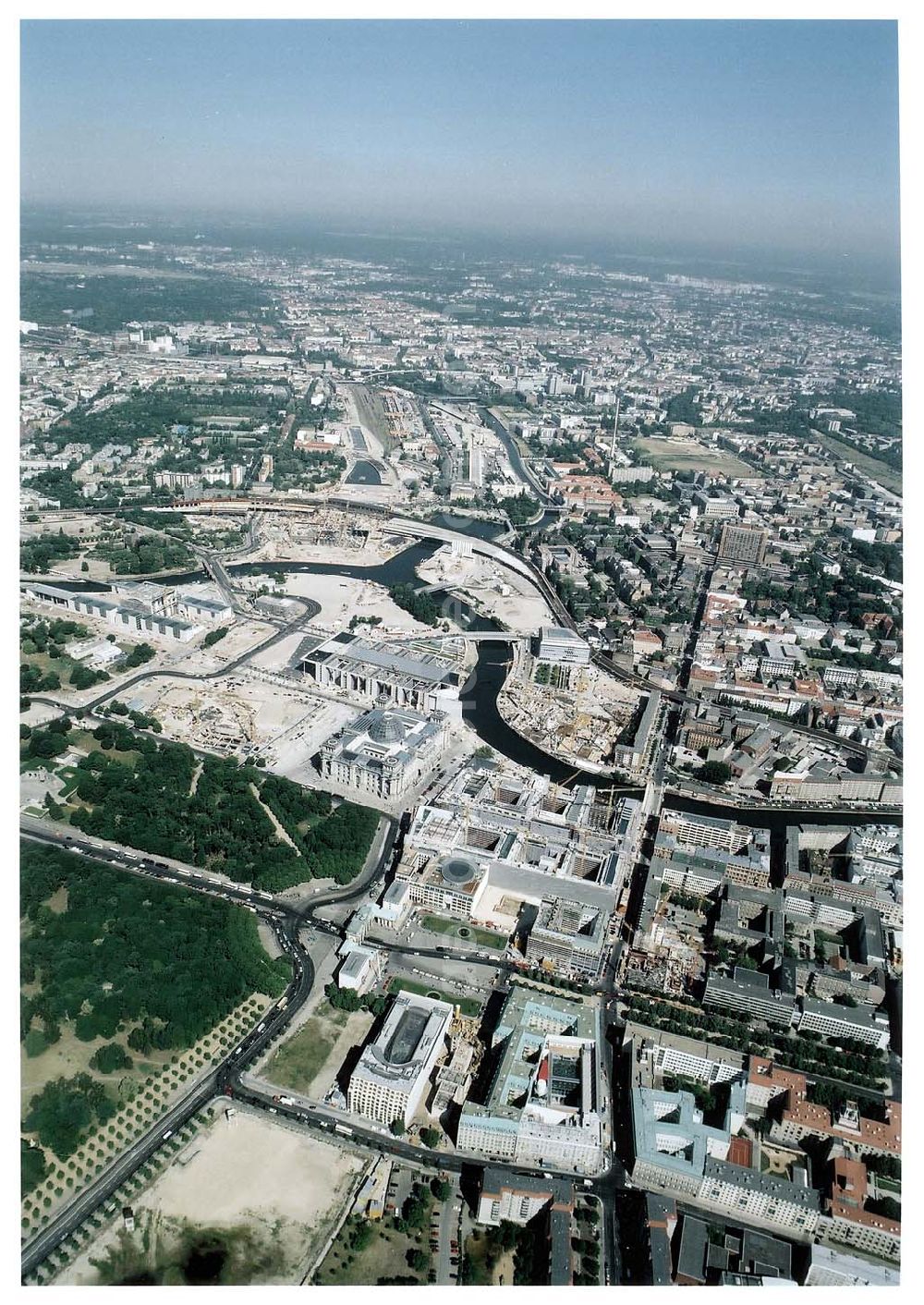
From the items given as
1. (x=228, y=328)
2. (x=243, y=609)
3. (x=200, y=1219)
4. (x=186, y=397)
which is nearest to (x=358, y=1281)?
(x=200, y=1219)

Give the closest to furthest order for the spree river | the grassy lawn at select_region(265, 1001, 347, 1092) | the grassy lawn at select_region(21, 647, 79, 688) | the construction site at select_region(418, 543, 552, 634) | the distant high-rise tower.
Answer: the grassy lawn at select_region(265, 1001, 347, 1092), the spree river, the grassy lawn at select_region(21, 647, 79, 688), the construction site at select_region(418, 543, 552, 634), the distant high-rise tower

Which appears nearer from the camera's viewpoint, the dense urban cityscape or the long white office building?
the dense urban cityscape

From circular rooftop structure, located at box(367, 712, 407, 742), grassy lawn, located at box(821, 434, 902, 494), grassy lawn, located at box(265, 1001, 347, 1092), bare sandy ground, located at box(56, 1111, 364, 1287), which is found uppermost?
grassy lawn, located at box(821, 434, 902, 494)

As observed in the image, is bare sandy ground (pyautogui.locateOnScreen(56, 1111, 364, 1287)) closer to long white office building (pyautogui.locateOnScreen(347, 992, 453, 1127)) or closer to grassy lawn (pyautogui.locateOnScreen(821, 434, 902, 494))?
long white office building (pyautogui.locateOnScreen(347, 992, 453, 1127))

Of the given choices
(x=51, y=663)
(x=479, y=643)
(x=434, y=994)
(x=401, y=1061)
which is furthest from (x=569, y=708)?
(x=51, y=663)

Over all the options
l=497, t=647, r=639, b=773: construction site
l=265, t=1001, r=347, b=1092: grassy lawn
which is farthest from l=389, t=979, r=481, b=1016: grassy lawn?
l=497, t=647, r=639, b=773: construction site

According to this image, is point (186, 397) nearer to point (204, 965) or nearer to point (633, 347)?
point (633, 347)

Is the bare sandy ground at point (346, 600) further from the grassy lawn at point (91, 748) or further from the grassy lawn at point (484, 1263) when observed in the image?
the grassy lawn at point (484, 1263)
